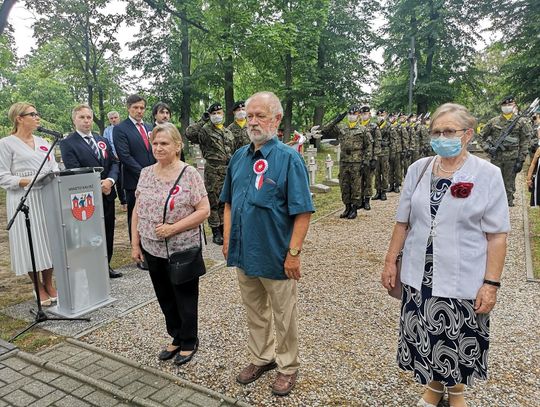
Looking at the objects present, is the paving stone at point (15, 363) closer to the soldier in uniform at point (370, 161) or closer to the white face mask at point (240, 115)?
the white face mask at point (240, 115)

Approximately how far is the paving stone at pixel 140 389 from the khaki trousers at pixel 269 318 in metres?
0.76

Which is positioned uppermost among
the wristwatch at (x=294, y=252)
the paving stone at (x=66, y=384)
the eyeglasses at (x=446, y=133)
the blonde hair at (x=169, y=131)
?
the blonde hair at (x=169, y=131)

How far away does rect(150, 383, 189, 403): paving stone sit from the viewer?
2.90m

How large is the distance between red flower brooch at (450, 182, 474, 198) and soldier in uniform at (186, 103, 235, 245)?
4651 mm

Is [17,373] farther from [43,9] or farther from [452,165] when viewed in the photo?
[43,9]

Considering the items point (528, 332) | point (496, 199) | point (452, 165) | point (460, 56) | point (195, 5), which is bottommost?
point (528, 332)

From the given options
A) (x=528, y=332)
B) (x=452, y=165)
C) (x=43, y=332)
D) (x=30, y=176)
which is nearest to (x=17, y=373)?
(x=43, y=332)

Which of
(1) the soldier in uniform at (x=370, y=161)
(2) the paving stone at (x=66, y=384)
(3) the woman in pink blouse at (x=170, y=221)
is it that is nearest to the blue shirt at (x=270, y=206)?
(3) the woman in pink blouse at (x=170, y=221)

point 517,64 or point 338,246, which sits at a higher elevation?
point 517,64

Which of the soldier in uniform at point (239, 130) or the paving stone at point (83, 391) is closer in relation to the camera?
the paving stone at point (83, 391)

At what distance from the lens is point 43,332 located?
3.90m

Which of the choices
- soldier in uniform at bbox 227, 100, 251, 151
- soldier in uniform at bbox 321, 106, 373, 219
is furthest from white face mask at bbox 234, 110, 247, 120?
soldier in uniform at bbox 321, 106, 373, 219

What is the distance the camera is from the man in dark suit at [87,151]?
4676 mm

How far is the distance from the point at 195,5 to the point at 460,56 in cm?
2124
